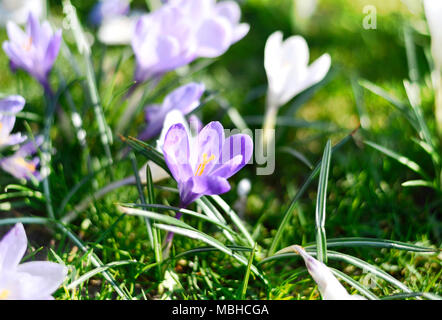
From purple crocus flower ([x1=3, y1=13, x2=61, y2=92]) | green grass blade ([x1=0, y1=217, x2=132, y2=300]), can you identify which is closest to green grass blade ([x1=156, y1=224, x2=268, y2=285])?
green grass blade ([x1=0, y1=217, x2=132, y2=300])

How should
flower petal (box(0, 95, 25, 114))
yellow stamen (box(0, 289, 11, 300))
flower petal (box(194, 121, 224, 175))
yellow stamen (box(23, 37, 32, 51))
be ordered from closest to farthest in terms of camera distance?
yellow stamen (box(0, 289, 11, 300)) → flower petal (box(194, 121, 224, 175)) → flower petal (box(0, 95, 25, 114)) → yellow stamen (box(23, 37, 32, 51))

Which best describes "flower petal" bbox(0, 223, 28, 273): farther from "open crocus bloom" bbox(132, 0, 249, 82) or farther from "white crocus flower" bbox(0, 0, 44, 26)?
"white crocus flower" bbox(0, 0, 44, 26)

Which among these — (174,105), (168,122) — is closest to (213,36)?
(174,105)

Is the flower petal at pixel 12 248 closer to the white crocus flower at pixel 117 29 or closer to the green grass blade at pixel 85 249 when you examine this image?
the green grass blade at pixel 85 249

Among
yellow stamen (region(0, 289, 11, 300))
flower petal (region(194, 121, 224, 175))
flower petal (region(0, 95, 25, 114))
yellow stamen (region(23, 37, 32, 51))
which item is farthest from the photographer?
yellow stamen (region(23, 37, 32, 51))

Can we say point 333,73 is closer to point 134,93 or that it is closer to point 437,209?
point 437,209
